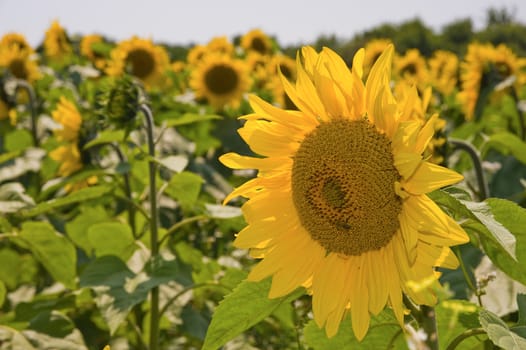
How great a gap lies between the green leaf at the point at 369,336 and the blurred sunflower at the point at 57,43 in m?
6.49

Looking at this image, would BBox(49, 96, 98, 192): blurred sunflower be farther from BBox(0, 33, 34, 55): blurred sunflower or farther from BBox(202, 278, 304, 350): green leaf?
BBox(0, 33, 34, 55): blurred sunflower

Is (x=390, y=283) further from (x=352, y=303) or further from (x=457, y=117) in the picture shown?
(x=457, y=117)

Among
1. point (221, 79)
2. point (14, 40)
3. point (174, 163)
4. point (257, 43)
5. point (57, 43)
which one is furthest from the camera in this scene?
point (257, 43)

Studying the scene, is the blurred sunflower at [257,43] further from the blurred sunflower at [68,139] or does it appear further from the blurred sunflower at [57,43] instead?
the blurred sunflower at [68,139]

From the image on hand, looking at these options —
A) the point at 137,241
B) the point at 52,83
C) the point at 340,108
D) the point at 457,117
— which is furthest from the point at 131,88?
the point at 52,83

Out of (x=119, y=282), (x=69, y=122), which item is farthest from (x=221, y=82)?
(x=119, y=282)

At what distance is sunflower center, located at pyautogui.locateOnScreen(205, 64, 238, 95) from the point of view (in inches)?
212

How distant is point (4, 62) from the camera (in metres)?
5.57

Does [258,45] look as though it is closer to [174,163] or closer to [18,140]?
[18,140]

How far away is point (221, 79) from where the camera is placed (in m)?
5.40

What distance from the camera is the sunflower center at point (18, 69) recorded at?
218 inches

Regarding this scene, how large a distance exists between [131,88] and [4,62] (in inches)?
143

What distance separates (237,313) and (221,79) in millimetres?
4217

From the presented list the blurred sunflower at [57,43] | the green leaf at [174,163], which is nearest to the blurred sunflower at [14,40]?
the blurred sunflower at [57,43]
